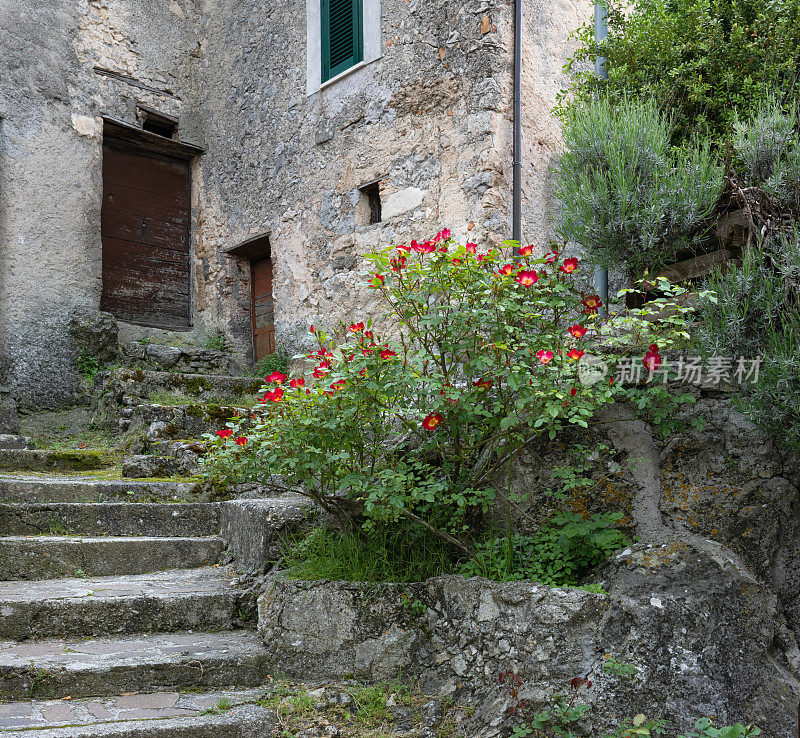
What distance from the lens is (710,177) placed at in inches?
134

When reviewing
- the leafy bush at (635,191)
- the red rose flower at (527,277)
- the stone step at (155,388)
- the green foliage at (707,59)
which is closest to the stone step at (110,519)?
the stone step at (155,388)

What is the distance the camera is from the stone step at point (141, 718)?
2.28m

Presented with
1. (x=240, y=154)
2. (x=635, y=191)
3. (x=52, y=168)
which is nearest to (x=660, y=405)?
(x=635, y=191)

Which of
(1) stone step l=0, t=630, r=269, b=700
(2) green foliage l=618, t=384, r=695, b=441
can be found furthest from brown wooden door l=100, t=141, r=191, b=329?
(2) green foliage l=618, t=384, r=695, b=441

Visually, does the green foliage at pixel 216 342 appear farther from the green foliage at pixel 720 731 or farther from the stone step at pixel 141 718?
the green foliage at pixel 720 731

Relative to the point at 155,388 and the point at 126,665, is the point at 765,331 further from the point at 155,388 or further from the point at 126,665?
the point at 155,388

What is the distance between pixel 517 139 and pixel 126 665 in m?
4.60

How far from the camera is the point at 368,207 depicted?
6.54m

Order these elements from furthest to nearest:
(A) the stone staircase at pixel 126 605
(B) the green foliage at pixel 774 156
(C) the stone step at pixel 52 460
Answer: (C) the stone step at pixel 52 460
(B) the green foliage at pixel 774 156
(A) the stone staircase at pixel 126 605

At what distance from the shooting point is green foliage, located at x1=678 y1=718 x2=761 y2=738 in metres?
2.19

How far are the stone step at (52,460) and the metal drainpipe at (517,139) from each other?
351 cm

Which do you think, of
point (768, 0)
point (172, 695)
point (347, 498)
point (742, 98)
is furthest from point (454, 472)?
point (768, 0)

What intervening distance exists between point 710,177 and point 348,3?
460 cm

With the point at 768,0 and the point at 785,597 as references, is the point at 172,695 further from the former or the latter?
the point at 768,0
